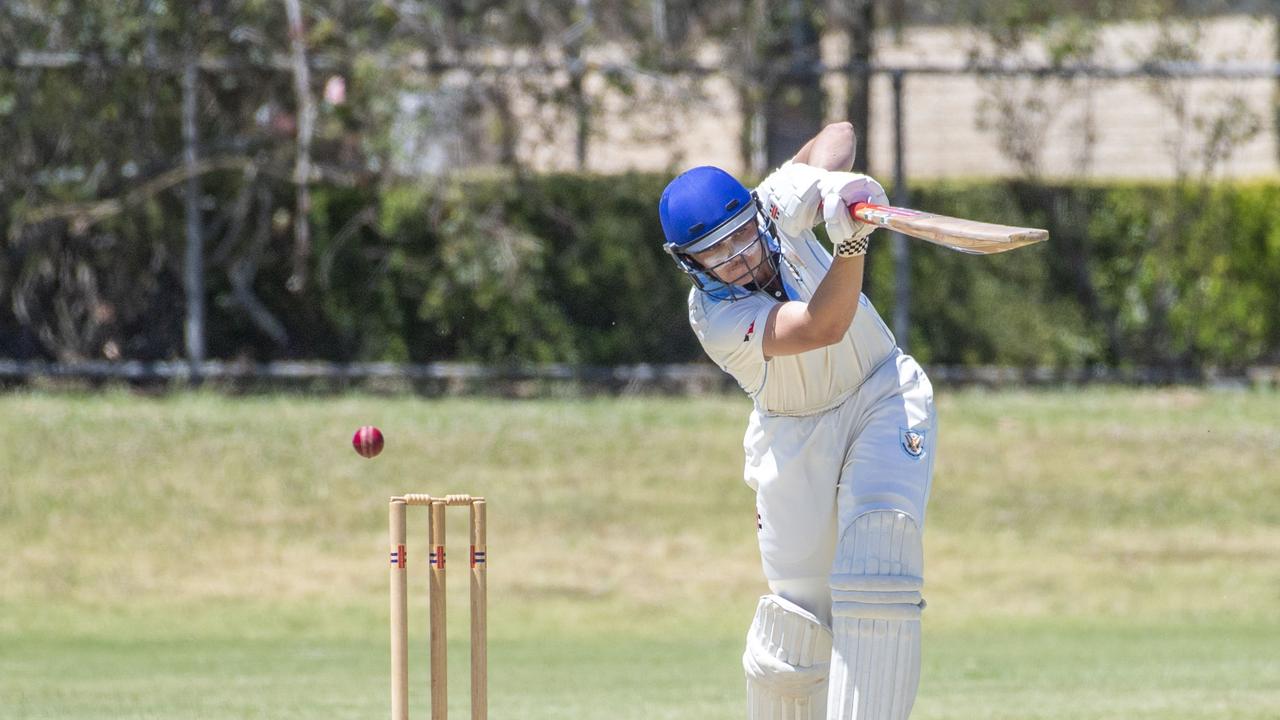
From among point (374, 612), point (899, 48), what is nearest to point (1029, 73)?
point (899, 48)

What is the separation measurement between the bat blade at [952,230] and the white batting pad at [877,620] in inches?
29.8

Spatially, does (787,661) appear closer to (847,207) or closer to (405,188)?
(847,207)

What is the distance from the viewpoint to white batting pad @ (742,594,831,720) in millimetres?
4816

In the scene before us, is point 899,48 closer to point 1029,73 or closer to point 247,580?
point 1029,73

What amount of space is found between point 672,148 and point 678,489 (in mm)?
2527

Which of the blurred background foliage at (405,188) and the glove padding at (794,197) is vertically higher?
the glove padding at (794,197)

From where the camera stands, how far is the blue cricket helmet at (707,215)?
15.5 feet

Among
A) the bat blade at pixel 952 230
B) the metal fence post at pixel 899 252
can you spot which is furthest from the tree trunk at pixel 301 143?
the bat blade at pixel 952 230

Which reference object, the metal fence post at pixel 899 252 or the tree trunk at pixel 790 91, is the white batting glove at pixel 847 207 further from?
the metal fence post at pixel 899 252

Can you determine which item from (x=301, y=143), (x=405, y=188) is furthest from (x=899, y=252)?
(x=301, y=143)

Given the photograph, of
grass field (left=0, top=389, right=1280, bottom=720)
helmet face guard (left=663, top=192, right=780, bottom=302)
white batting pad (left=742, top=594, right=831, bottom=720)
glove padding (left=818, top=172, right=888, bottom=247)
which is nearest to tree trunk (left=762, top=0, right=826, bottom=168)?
grass field (left=0, top=389, right=1280, bottom=720)

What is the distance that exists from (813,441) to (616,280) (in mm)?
7452

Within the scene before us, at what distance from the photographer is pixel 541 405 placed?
39.4 feet

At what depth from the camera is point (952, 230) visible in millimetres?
4160
